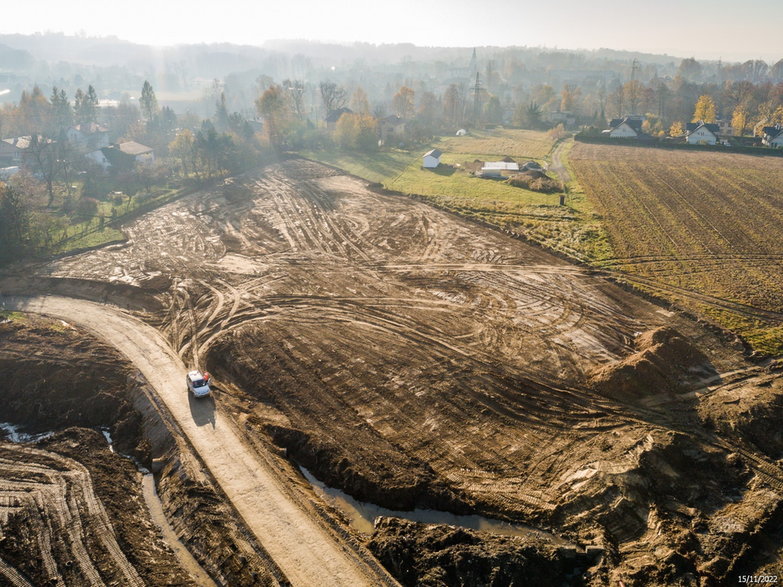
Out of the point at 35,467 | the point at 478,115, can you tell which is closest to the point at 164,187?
the point at 35,467

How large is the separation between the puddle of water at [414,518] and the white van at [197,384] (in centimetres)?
677

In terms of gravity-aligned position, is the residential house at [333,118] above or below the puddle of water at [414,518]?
above

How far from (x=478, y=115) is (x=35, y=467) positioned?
11017 cm

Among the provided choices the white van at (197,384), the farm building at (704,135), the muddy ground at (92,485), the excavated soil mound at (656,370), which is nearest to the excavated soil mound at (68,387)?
the muddy ground at (92,485)

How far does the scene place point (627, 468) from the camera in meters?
17.4

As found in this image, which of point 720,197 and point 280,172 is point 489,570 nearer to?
point 720,197

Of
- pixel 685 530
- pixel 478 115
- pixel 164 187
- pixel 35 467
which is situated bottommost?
pixel 35 467

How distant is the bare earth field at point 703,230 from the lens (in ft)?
93.7

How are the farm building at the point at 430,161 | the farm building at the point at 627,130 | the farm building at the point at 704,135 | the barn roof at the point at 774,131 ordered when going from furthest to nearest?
the farm building at the point at 627,130, the farm building at the point at 704,135, the barn roof at the point at 774,131, the farm building at the point at 430,161

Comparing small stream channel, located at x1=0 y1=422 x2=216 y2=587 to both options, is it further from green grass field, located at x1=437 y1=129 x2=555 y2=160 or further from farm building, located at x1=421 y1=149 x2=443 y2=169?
green grass field, located at x1=437 y1=129 x2=555 y2=160

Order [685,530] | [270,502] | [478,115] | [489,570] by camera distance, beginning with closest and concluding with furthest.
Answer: [489,570], [685,530], [270,502], [478,115]

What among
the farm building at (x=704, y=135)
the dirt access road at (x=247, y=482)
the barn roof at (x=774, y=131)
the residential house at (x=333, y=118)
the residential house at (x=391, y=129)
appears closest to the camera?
the dirt access road at (x=247, y=482)

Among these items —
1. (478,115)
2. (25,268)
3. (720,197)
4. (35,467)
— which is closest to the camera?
(35,467)

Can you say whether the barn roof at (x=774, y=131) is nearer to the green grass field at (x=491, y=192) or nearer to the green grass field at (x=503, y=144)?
the green grass field at (x=503, y=144)
